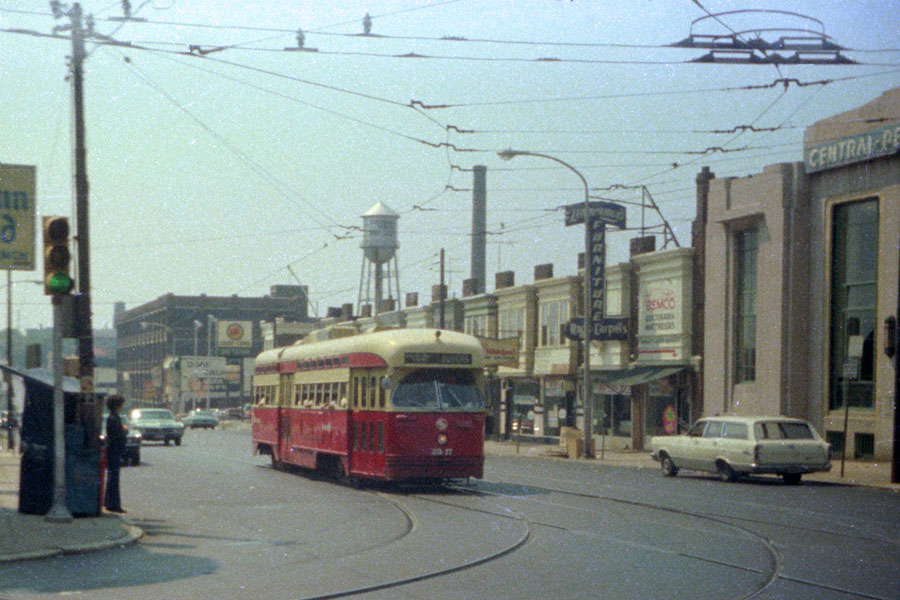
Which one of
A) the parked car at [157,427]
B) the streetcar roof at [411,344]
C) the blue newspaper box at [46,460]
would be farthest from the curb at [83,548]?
the parked car at [157,427]

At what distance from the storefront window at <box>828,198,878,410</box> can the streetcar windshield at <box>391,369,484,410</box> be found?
16173 millimetres

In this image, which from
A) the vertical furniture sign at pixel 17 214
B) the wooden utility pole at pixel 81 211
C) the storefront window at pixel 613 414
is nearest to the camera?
the vertical furniture sign at pixel 17 214

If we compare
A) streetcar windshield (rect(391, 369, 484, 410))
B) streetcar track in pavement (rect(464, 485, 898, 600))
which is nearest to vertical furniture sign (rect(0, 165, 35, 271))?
streetcar windshield (rect(391, 369, 484, 410))

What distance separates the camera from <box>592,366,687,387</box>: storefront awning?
43.5 m

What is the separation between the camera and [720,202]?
41.8 meters

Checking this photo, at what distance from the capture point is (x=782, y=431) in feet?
87.7

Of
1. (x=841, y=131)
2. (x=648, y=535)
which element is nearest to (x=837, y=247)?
(x=841, y=131)

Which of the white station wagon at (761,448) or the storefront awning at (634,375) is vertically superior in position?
the storefront awning at (634,375)

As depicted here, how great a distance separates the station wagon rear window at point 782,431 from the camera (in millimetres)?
26641

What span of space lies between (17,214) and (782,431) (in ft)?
56.0

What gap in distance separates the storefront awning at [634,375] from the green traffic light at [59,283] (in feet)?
101

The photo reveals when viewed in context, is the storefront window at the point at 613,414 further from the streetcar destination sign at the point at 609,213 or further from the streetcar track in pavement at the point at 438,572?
the streetcar track in pavement at the point at 438,572

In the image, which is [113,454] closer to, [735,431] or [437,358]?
[437,358]

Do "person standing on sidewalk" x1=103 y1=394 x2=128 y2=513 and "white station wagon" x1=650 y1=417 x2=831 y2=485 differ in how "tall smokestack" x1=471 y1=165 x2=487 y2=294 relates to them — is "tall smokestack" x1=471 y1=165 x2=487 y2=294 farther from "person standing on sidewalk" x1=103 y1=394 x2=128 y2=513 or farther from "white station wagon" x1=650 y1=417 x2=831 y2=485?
"person standing on sidewalk" x1=103 y1=394 x2=128 y2=513
